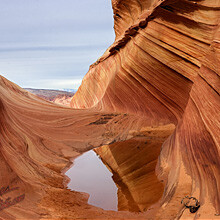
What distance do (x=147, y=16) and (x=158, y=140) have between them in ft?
12.8

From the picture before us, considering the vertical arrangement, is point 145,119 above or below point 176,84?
below

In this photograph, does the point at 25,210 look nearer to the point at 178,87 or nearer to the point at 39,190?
the point at 39,190

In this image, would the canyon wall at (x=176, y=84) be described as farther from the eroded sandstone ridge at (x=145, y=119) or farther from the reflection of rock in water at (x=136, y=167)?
the reflection of rock in water at (x=136, y=167)

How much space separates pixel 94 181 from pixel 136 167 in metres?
0.92

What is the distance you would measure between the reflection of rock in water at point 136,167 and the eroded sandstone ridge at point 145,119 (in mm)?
113

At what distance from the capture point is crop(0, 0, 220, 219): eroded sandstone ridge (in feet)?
9.84

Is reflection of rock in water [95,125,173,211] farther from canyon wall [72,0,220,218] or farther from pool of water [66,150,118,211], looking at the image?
canyon wall [72,0,220,218]

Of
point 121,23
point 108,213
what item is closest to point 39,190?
point 108,213

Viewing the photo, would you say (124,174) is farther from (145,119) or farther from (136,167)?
(145,119)

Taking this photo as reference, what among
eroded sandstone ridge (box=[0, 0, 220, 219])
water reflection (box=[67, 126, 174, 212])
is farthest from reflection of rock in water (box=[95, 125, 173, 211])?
eroded sandstone ridge (box=[0, 0, 220, 219])

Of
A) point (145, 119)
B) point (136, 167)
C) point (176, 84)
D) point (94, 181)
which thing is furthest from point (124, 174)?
point (145, 119)

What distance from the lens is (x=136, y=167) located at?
14.5 feet

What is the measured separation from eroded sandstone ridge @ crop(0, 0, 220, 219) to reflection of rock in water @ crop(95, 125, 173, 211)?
0.11 meters

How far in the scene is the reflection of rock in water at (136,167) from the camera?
332 cm
